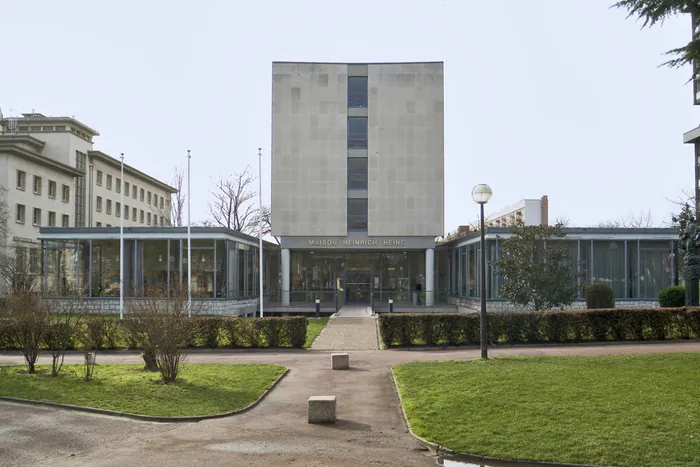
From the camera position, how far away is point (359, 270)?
47688 mm

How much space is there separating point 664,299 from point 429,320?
15800 millimetres

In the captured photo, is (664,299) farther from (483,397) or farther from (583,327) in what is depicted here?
(483,397)

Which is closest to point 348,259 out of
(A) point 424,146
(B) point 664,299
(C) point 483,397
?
(A) point 424,146

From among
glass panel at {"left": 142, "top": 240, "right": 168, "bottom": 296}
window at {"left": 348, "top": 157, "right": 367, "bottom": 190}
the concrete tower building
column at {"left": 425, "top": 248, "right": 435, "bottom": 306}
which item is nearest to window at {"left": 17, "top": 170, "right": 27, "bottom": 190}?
glass panel at {"left": 142, "top": 240, "right": 168, "bottom": 296}

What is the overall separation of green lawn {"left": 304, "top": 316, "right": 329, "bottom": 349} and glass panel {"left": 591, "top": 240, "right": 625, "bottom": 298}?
1519 cm

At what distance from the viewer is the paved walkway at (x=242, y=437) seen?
372 inches

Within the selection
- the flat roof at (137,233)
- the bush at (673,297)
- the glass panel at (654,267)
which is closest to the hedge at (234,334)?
the flat roof at (137,233)

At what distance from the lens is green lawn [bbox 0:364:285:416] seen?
1275 cm

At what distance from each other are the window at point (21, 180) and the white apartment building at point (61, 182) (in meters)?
0.08

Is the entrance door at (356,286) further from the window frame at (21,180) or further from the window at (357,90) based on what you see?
the window frame at (21,180)

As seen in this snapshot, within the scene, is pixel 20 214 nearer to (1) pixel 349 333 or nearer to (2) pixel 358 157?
(2) pixel 358 157

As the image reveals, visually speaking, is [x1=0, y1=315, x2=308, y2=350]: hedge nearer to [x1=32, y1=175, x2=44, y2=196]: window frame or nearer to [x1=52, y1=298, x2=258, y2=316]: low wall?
[x1=52, y1=298, x2=258, y2=316]: low wall

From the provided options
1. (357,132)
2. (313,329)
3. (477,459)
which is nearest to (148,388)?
(477,459)

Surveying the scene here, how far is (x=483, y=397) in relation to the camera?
12.4 meters
